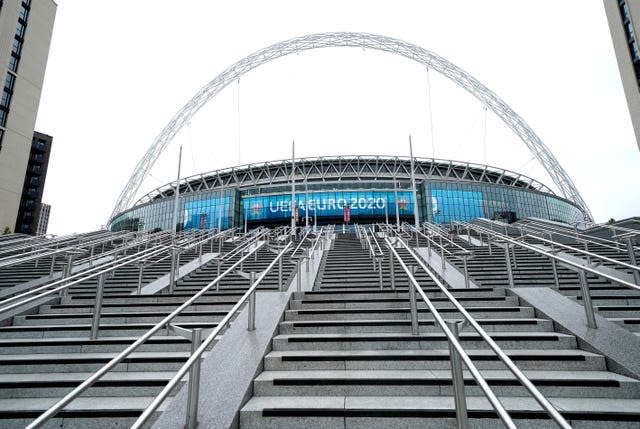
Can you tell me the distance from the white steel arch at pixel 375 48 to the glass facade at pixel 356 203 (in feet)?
22.6

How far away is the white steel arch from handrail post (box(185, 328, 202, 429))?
53.2 metres

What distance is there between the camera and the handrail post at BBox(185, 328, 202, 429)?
2.56 m

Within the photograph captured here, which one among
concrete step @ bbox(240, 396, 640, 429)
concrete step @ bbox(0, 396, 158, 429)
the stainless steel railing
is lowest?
concrete step @ bbox(0, 396, 158, 429)

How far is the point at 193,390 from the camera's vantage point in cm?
261

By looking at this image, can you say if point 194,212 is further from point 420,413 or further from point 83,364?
point 420,413

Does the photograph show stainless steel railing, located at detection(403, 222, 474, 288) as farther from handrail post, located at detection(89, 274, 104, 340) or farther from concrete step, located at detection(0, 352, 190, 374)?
handrail post, located at detection(89, 274, 104, 340)

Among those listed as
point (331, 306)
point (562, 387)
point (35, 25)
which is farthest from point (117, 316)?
point (35, 25)

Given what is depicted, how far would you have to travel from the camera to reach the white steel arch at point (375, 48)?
48250 millimetres

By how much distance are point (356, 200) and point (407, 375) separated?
43.3 m

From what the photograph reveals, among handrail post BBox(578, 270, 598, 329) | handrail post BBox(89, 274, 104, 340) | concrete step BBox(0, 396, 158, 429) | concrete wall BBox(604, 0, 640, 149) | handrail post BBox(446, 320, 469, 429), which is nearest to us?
handrail post BBox(446, 320, 469, 429)

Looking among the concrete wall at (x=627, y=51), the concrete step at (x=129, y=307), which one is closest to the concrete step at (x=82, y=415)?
the concrete step at (x=129, y=307)

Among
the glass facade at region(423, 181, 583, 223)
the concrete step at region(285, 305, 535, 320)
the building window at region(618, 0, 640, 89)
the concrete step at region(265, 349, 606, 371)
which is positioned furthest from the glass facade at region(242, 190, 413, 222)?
the concrete step at region(265, 349, 606, 371)

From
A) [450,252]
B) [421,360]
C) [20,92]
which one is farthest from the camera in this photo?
[20,92]

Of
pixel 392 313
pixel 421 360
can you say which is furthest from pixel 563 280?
pixel 421 360
